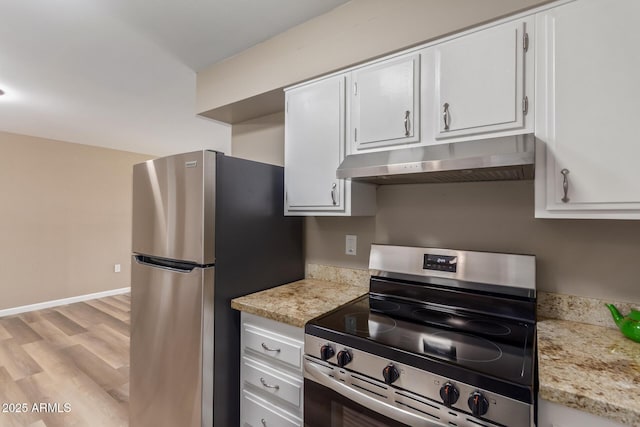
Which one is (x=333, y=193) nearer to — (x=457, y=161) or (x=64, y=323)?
(x=457, y=161)

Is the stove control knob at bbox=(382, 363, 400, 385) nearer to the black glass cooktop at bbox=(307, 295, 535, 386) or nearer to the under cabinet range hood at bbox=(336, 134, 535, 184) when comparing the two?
the black glass cooktop at bbox=(307, 295, 535, 386)

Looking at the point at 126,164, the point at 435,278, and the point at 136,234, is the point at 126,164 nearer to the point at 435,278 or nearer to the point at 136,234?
the point at 136,234

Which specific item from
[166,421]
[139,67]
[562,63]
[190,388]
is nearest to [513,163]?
[562,63]

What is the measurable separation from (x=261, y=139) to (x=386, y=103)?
1.18 metres

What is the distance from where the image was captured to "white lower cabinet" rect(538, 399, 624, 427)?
0.78m

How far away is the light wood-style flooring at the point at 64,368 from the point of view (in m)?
2.06

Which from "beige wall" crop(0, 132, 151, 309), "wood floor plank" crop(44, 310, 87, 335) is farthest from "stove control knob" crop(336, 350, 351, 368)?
"beige wall" crop(0, 132, 151, 309)

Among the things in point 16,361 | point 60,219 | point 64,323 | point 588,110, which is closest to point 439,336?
point 588,110

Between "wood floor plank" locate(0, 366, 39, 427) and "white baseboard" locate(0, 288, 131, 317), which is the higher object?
"white baseboard" locate(0, 288, 131, 317)

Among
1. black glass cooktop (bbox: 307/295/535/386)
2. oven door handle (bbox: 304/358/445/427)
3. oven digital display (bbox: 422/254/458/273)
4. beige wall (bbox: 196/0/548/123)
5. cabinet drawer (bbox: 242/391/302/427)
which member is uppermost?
beige wall (bbox: 196/0/548/123)

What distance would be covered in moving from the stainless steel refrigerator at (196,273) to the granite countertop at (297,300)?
0.10 metres

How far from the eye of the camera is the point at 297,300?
1.54 meters

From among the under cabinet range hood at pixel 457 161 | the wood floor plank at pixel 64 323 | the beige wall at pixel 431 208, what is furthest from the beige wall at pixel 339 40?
the wood floor plank at pixel 64 323

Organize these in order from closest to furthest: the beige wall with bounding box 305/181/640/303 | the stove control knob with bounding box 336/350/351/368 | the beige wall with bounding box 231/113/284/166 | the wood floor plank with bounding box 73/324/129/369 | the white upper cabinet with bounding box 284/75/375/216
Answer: the stove control knob with bounding box 336/350/351/368 → the beige wall with bounding box 305/181/640/303 → the white upper cabinet with bounding box 284/75/375/216 → the beige wall with bounding box 231/113/284/166 → the wood floor plank with bounding box 73/324/129/369
